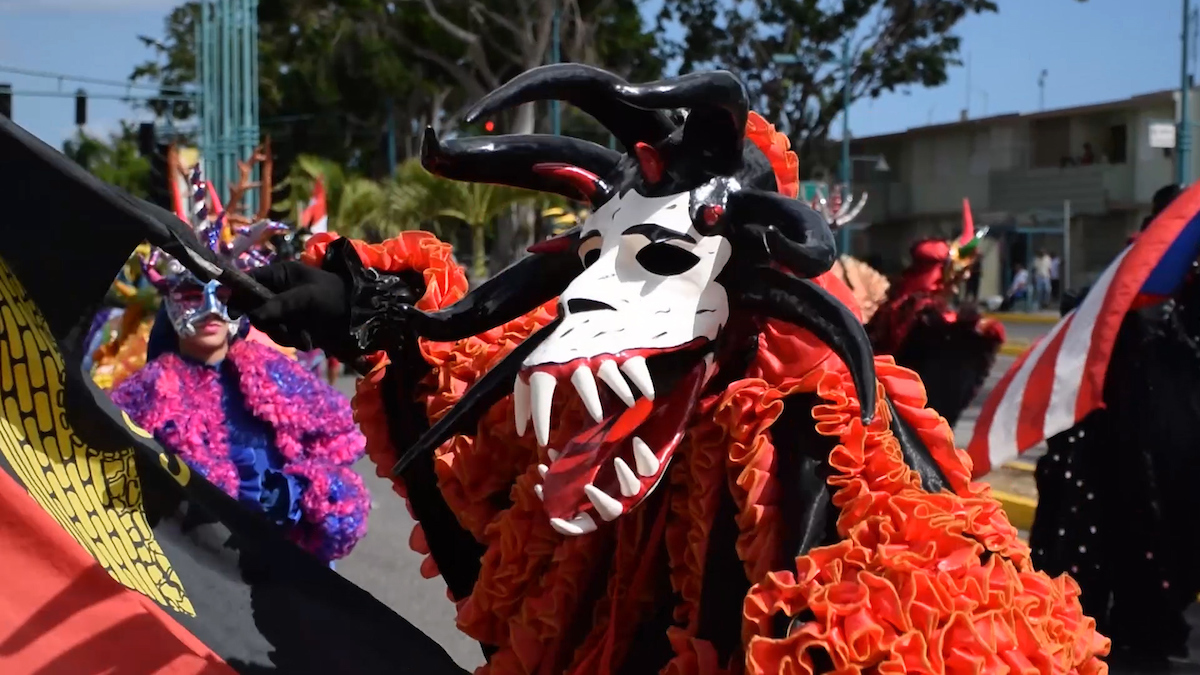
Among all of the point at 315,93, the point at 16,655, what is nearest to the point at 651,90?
the point at 16,655

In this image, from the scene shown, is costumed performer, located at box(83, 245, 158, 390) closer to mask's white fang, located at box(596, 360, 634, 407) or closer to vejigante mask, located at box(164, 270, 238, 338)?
vejigante mask, located at box(164, 270, 238, 338)

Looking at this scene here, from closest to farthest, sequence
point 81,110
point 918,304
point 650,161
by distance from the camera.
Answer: point 650,161 → point 918,304 → point 81,110

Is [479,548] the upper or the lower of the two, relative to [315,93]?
lower

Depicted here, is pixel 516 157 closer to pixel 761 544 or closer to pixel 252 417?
pixel 761 544

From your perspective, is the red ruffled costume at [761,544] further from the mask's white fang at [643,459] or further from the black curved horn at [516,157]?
the black curved horn at [516,157]

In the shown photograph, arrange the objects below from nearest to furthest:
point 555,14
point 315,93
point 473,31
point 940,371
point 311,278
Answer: point 311,278 → point 940,371 → point 555,14 → point 473,31 → point 315,93

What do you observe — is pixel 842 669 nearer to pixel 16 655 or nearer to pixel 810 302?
pixel 810 302

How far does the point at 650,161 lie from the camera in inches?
78.2

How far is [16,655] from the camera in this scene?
2422 mm

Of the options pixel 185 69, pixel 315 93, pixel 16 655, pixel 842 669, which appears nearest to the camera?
pixel 842 669

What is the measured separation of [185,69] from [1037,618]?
38.0 m

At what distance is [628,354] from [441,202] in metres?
20.1

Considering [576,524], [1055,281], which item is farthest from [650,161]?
[1055,281]

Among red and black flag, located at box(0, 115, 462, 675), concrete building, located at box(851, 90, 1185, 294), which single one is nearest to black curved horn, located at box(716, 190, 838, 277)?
red and black flag, located at box(0, 115, 462, 675)
